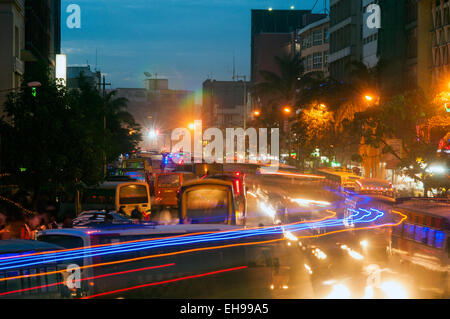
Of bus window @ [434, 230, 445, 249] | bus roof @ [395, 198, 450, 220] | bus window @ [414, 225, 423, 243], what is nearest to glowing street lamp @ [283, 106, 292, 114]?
bus roof @ [395, 198, 450, 220]

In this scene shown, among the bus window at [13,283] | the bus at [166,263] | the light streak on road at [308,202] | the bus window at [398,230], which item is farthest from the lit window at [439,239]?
the light streak on road at [308,202]

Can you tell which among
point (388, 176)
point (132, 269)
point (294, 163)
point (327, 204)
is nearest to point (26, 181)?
point (327, 204)

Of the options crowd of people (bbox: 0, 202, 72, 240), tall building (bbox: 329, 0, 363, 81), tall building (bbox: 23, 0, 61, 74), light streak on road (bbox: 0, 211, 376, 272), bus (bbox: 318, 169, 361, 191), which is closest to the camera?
light streak on road (bbox: 0, 211, 376, 272)

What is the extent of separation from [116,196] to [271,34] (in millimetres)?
122818

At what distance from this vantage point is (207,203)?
23.4 metres

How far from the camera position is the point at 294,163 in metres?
82.3

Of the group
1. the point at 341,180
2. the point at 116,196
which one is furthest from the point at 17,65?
the point at 341,180

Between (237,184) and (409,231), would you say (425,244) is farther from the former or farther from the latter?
(237,184)

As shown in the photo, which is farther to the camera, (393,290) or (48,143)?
(48,143)

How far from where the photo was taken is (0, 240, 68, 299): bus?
7.87 meters

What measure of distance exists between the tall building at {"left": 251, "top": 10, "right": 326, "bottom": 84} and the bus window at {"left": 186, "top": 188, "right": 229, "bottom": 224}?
10839 centimetres

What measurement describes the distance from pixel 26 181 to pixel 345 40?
199ft

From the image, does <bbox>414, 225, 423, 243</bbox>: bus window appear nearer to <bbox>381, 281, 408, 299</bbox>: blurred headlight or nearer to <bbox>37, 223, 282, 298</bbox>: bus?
<bbox>381, 281, 408, 299</bbox>: blurred headlight
